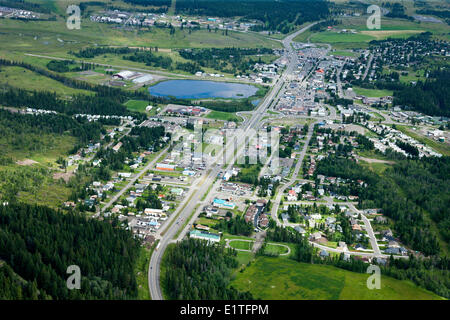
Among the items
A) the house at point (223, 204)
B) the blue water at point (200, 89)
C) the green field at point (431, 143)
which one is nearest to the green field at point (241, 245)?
the house at point (223, 204)

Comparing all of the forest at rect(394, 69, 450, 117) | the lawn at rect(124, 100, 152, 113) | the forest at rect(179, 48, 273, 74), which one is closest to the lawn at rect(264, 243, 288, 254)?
the lawn at rect(124, 100, 152, 113)

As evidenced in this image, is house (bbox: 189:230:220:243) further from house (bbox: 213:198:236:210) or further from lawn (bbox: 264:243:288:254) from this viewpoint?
house (bbox: 213:198:236:210)

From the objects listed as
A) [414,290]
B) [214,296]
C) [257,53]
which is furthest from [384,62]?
[214,296]

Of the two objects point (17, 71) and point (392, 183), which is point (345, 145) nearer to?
point (392, 183)

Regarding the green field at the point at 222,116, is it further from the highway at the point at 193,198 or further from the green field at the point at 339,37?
the green field at the point at 339,37

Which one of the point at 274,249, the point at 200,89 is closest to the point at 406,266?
the point at 274,249

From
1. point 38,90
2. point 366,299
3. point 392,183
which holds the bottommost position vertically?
point 366,299
